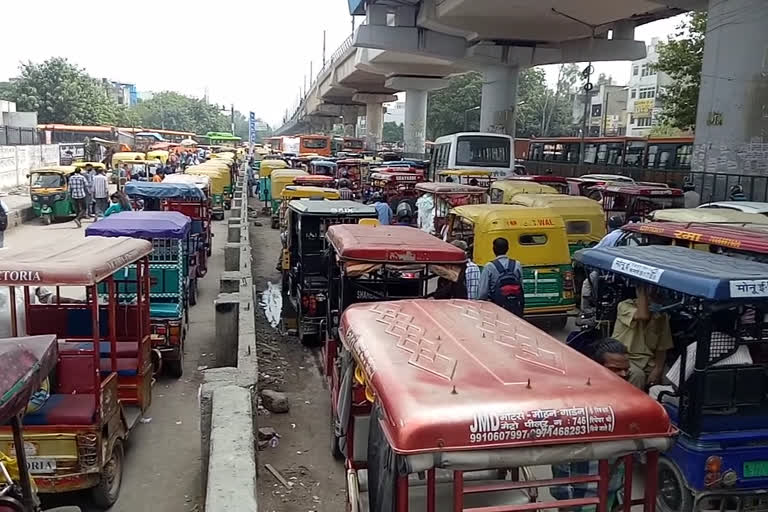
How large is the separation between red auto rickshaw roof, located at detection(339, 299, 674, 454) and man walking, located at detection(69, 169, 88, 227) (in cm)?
2016

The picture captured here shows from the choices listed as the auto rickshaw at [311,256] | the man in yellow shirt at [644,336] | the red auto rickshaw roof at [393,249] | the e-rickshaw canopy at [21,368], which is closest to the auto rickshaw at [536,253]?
the auto rickshaw at [311,256]

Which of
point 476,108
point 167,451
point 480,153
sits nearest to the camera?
point 167,451

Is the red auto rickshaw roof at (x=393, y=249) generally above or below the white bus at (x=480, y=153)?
below

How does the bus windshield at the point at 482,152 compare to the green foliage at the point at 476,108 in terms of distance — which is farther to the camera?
the green foliage at the point at 476,108

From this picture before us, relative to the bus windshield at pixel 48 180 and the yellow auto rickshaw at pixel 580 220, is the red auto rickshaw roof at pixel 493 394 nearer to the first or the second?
the yellow auto rickshaw at pixel 580 220

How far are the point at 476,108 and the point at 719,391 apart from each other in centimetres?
6791

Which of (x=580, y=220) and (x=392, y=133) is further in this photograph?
(x=392, y=133)

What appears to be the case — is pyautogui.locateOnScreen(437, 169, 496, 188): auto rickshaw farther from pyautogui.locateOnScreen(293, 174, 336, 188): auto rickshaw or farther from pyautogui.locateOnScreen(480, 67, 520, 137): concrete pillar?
pyautogui.locateOnScreen(480, 67, 520, 137): concrete pillar

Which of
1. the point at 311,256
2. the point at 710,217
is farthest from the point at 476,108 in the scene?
the point at 710,217

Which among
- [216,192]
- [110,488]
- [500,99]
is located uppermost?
[500,99]

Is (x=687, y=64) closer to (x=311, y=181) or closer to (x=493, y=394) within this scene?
(x=311, y=181)

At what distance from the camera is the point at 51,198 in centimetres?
2323

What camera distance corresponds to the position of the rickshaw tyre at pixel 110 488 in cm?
563

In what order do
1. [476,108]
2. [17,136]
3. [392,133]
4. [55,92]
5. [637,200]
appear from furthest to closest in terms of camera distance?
[392,133] < [476,108] < [55,92] < [17,136] < [637,200]
